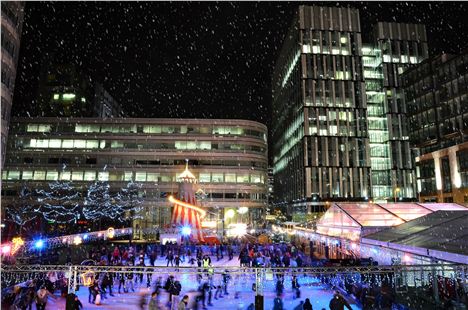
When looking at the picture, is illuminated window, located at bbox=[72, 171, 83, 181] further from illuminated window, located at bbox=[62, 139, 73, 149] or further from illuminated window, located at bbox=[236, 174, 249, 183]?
illuminated window, located at bbox=[236, 174, 249, 183]

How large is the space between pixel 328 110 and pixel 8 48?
2571 inches

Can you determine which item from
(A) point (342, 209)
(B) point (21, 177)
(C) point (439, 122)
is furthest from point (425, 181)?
(B) point (21, 177)

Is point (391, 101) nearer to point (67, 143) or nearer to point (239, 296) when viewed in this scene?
point (67, 143)

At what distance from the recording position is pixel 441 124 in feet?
204

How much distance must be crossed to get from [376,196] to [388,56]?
3627 centimetres

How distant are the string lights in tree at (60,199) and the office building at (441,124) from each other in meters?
62.2

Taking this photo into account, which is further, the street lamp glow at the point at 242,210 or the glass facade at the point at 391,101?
the glass facade at the point at 391,101

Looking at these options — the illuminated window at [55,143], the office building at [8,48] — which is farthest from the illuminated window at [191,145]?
the office building at [8,48]

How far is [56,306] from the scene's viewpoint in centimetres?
1469

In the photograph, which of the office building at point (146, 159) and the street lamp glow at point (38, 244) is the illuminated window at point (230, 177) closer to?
the office building at point (146, 159)

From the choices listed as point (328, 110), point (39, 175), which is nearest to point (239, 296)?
point (39, 175)

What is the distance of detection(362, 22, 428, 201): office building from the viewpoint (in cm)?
8681

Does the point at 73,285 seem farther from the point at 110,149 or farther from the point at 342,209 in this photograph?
the point at 110,149

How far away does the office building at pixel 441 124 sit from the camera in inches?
2153
